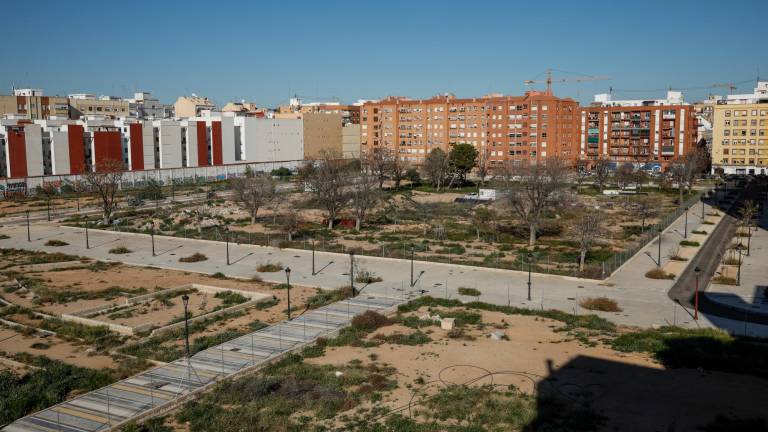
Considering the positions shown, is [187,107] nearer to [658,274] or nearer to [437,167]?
[437,167]

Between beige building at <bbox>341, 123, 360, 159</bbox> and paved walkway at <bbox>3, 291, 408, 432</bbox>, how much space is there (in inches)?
3975

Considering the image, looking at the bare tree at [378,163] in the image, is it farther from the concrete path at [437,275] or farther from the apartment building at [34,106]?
the apartment building at [34,106]

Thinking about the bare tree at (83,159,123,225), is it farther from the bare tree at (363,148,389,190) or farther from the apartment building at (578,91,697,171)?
the apartment building at (578,91,697,171)

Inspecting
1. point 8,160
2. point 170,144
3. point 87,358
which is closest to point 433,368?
point 87,358

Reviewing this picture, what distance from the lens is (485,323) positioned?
2658 cm

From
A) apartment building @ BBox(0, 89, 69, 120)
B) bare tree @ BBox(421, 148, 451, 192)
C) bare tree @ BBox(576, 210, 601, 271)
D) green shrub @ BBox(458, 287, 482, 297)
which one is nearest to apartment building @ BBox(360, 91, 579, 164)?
bare tree @ BBox(421, 148, 451, 192)

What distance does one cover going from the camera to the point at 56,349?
2389cm

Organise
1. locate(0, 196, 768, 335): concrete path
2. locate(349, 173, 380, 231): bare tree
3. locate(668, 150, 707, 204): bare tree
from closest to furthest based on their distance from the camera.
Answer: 1. locate(0, 196, 768, 335): concrete path
2. locate(349, 173, 380, 231): bare tree
3. locate(668, 150, 707, 204): bare tree

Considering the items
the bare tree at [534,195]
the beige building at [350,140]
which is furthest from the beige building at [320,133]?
the bare tree at [534,195]

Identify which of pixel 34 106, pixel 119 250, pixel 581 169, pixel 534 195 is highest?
pixel 34 106

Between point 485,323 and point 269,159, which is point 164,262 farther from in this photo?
point 269,159

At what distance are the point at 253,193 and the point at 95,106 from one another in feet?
261

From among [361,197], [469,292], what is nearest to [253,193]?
[361,197]

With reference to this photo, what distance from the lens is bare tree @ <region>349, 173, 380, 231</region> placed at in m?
51.7
